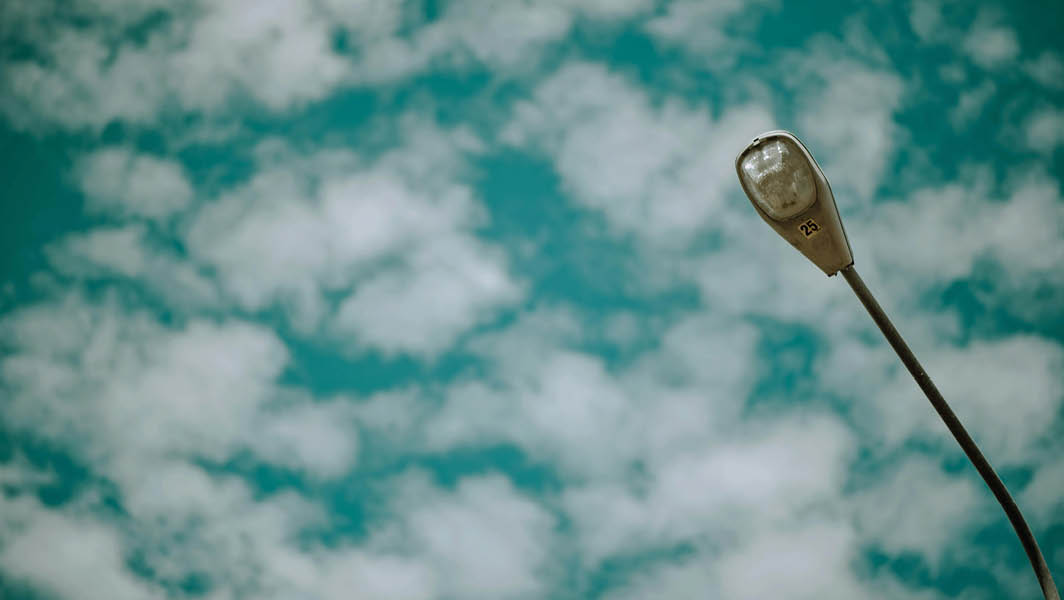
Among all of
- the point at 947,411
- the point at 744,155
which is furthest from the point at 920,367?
the point at 744,155

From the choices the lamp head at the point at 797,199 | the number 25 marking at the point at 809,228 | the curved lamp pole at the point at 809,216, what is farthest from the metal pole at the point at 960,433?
the number 25 marking at the point at 809,228

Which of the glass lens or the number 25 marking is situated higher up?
the glass lens

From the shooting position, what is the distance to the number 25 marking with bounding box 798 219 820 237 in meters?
4.62

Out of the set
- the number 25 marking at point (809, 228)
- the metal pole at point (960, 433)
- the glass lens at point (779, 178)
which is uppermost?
the glass lens at point (779, 178)

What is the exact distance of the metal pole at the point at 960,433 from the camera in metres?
4.56

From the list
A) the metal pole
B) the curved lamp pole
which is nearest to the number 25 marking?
the curved lamp pole

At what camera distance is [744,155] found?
476 cm

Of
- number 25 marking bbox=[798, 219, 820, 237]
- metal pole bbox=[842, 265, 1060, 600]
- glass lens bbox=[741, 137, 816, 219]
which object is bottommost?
metal pole bbox=[842, 265, 1060, 600]

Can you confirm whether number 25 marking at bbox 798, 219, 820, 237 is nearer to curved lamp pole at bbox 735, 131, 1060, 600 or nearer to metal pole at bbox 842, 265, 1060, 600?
curved lamp pole at bbox 735, 131, 1060, 600

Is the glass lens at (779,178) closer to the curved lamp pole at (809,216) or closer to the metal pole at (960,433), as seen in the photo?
the curved lamp pole at (809,216)

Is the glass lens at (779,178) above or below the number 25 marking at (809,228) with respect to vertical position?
above

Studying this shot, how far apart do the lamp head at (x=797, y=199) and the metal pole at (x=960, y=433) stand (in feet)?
0.57

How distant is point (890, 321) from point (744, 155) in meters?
1.32

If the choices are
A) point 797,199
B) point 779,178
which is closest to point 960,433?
point 797,199
